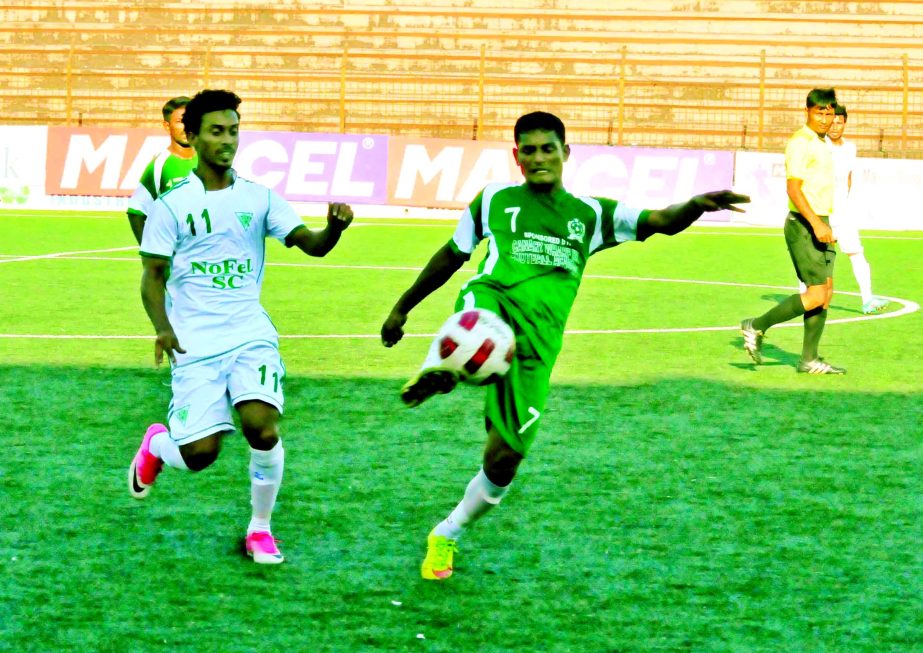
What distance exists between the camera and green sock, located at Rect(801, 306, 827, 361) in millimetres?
10359

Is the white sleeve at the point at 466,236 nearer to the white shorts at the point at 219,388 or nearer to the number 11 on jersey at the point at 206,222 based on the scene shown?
the white shorts at the point at 219,388

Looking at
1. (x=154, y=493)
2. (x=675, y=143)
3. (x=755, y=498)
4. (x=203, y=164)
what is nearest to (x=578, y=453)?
(x=755, y=498)

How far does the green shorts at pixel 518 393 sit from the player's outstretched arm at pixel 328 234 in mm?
681

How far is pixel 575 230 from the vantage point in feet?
17.7

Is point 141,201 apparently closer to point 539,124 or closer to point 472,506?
point 539,124

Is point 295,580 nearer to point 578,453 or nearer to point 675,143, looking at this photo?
point 578,453

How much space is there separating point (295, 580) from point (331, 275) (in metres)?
11.3

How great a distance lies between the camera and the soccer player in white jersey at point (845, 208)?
36.6 ft

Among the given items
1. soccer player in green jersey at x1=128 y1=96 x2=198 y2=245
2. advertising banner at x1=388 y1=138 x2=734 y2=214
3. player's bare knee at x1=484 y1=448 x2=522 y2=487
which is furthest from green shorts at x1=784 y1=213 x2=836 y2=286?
advertising banner at x1=388 y1=138 x2=734 y2=214

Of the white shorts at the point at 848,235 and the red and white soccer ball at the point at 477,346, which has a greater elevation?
the white shorts at the point at 848,235

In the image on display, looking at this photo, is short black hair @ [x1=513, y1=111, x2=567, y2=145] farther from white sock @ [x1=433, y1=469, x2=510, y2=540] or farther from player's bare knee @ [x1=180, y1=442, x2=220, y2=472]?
player's bare knee @ [x1=180, y1=442, x2=220, y2=472]

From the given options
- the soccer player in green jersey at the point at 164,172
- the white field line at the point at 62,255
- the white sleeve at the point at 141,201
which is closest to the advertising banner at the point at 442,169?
the white field line at the point at 62,255

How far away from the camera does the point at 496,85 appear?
30812mm

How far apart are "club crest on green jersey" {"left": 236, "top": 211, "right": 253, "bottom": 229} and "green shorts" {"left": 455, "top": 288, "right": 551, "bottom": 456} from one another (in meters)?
1.09
